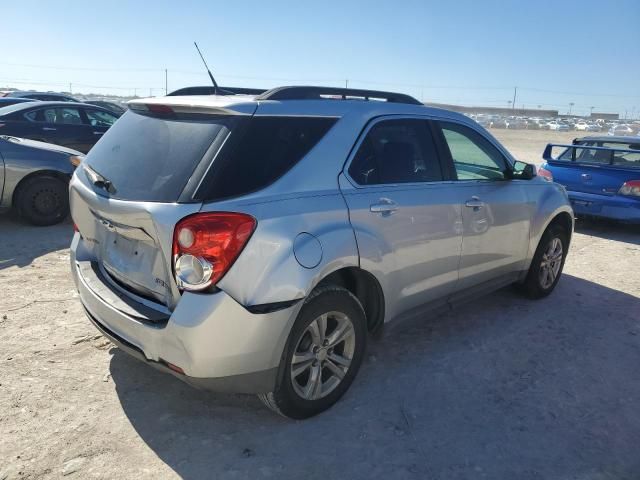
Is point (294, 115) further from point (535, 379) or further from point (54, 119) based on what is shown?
point (54, 119)

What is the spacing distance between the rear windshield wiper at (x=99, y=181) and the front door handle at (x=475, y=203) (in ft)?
7.83

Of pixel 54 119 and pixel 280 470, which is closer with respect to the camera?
pixel 280 470

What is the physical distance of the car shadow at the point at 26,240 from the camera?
5698mm

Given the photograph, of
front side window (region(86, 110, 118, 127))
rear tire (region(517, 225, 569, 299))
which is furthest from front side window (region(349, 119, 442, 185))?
front side window (region(86, 110, 118, 127))

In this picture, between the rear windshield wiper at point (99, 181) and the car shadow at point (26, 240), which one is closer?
the rear windshield wiper at point (99, 181)

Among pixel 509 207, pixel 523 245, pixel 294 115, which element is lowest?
pixel 523 245

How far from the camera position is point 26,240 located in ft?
20.9

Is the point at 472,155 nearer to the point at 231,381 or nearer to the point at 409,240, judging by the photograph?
the point at 409,240

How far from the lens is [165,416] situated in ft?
9.94

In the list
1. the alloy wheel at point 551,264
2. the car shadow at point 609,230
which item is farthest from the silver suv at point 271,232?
the car shadow at point 609,230

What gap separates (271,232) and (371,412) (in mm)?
1317

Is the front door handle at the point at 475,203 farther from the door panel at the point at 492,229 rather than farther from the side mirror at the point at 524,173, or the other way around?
the side mirror at the point at 524,173

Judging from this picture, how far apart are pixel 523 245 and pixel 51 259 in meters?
4.74

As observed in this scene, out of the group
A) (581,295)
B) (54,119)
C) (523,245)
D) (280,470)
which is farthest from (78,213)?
(54,119)
